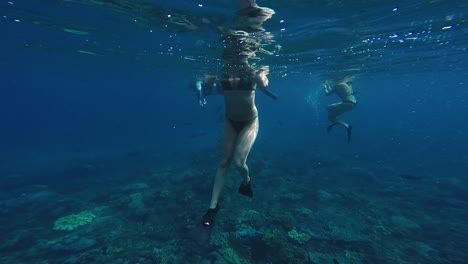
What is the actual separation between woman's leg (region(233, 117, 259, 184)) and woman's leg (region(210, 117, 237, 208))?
160mm

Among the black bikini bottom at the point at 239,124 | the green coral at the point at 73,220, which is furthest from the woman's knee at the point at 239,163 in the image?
the green coral at the point at 73,220

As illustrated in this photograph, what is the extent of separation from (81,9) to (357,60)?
774 inches

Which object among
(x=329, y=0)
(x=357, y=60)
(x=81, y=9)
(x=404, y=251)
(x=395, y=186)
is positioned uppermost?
(x=81, y=9)

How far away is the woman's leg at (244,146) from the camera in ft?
20.0

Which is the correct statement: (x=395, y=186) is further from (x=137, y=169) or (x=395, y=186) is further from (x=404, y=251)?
(x=137, y=169)

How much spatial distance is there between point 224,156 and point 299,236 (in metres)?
6.04

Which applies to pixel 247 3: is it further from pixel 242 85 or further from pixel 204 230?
pixel 204 230

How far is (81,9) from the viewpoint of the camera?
12969 mm

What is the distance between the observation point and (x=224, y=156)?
6.22 metres

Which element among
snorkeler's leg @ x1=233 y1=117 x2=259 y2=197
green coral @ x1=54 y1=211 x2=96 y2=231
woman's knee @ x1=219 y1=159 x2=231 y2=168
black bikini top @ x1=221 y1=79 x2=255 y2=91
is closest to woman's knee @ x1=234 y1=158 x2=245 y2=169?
snorkeler's leg @ x1=233 y1=117 x2=259 y2=197

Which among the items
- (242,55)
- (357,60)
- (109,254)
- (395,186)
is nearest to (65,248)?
(109,254)

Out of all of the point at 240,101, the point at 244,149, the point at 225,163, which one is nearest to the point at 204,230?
the point at 225,163

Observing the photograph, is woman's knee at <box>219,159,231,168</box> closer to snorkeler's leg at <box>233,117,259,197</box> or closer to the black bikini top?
snorkeler's leg at <box>233,117,259,197</box>

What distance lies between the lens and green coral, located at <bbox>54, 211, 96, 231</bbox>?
1231 centimetres
